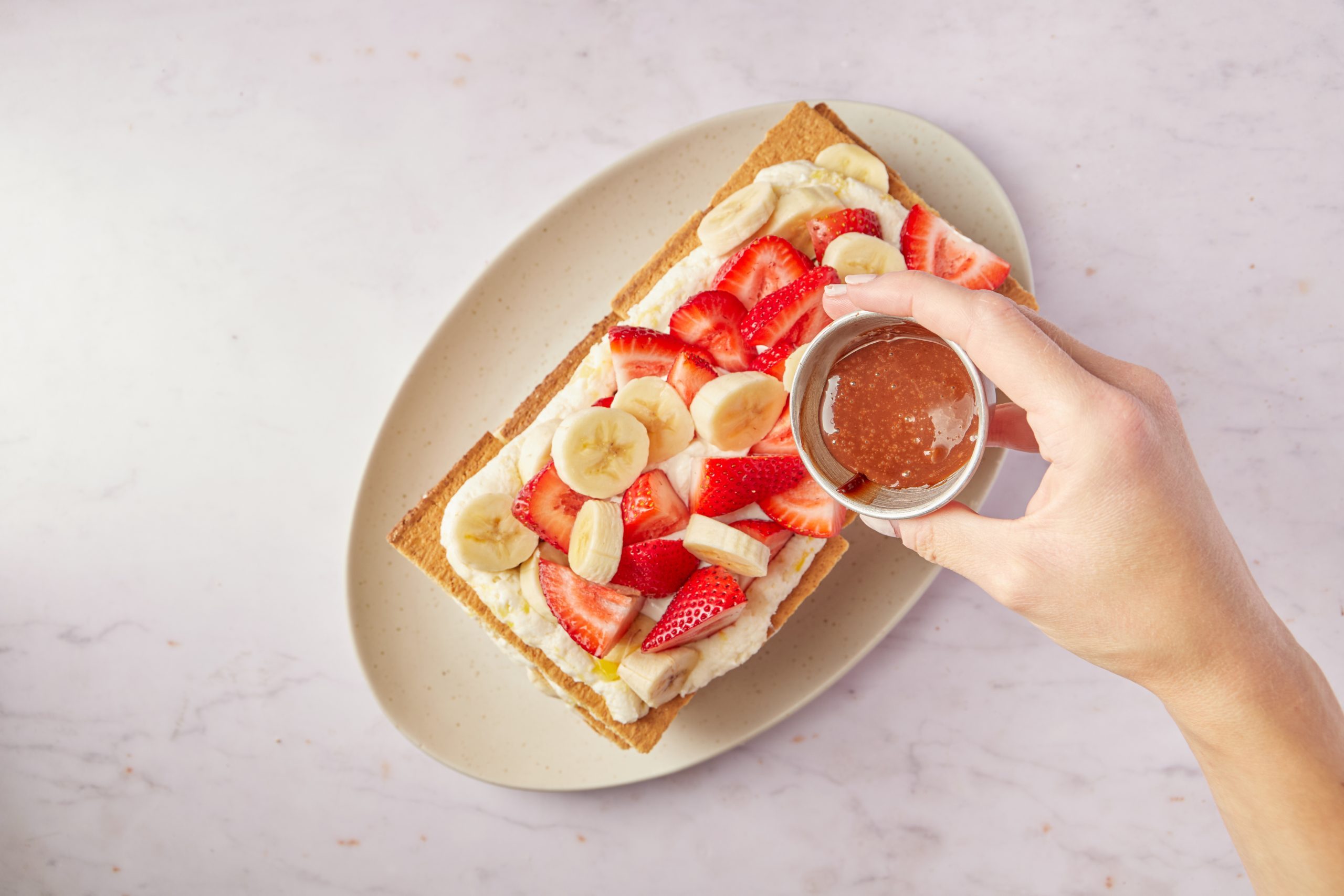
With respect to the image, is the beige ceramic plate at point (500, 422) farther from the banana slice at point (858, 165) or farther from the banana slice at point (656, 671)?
the banana slice at point (656, 671)

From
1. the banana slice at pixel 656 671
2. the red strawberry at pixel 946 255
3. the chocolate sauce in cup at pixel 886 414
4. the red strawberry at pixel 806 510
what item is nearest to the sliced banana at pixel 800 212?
the red strawberry at pixel 946 255

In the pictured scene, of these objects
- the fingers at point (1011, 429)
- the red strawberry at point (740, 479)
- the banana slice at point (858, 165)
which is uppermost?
the banana slice at point (858, 165)

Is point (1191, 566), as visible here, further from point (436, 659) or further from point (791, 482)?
point (436, 659)

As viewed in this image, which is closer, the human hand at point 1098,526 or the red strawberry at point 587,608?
the human hand at point 1098,526

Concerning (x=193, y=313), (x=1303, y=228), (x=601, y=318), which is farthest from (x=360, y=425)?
(x=1303, y=228)

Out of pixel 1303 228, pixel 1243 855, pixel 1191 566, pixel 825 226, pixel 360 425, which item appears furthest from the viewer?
pixel 360 425

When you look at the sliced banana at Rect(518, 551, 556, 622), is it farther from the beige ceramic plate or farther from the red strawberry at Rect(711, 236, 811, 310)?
the red strawberry at Rect(711, 236, 811, 310)

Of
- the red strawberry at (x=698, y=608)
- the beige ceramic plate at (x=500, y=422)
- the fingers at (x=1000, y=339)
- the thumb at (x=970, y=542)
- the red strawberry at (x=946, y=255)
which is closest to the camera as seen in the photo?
the fingers at (x=1000, y=339)
